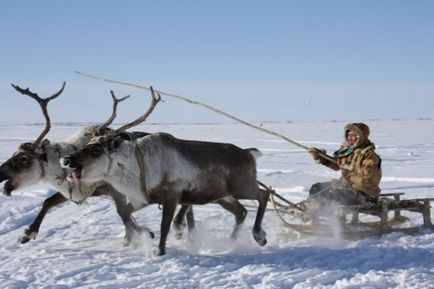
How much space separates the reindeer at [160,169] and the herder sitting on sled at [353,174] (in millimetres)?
848

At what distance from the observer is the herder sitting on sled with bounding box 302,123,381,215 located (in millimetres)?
6676

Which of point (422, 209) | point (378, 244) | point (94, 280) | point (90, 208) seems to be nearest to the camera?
point (94, 280)

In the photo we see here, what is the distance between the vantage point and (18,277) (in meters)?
5.40

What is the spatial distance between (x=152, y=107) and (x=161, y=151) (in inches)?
22.0

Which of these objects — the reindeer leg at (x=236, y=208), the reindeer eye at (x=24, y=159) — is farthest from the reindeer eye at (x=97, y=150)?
the reindeer leg at (x=236, y=208)

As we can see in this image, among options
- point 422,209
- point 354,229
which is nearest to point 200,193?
point 354,229

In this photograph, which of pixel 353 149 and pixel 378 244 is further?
pixel 353 149

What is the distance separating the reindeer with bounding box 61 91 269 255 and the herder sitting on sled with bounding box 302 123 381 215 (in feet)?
2.78

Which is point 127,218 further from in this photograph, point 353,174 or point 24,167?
point 353,174

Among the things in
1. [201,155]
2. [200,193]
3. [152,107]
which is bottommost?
[200,193]

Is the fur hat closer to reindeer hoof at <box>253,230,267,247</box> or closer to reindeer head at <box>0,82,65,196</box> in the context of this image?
reindeer hoof at <box>253,230,267,247</box>

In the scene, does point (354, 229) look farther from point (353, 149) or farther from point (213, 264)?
point (213, 264)

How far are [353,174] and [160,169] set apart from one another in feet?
7.46

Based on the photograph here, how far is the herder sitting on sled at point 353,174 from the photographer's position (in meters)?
6.68
